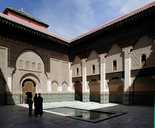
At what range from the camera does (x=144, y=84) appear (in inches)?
557

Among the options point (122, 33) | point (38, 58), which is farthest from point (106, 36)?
point (38, 58)

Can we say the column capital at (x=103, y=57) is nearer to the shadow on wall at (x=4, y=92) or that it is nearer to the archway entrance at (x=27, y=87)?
the archway entrance at (x=27, y=87)

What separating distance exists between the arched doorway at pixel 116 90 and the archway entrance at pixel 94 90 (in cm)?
138

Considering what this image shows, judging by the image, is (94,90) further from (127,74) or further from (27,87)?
(27,87)

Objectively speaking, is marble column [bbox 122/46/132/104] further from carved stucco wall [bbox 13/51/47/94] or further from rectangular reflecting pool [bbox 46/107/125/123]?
carved stucco wall [bbox 13/51/47/94]

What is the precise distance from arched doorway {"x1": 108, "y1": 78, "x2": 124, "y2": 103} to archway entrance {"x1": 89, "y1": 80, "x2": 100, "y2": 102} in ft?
4.51

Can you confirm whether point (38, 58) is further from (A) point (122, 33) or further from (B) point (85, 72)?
(A) point (122, 33)

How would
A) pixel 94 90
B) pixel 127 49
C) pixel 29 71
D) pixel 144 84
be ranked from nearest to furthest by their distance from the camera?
pixel 144 84, pixel 127 49, pixel 29 71, pixel 94 90

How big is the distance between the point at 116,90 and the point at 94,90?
2655 mm

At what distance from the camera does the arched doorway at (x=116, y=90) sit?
16031 millimetres

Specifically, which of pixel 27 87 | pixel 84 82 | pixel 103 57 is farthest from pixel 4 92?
pixel 103 57

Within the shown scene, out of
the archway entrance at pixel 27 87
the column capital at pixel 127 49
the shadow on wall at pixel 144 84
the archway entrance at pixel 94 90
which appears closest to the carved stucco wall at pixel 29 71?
the archway entrance at pixel 27 87

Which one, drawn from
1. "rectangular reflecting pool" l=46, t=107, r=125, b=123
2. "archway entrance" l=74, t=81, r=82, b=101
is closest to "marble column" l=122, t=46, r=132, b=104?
"rectangular reflecting pool" l=46, t=107, r=125, b=123

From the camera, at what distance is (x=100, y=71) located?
1702cm
